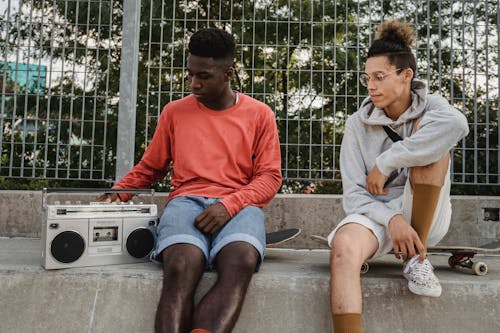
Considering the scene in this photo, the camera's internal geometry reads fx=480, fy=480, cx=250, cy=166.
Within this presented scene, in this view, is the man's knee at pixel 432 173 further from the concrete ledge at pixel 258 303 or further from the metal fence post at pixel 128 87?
the metal fence post at pixel 128 87

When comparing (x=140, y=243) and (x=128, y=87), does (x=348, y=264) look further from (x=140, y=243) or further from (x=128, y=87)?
(x=128, y=87)

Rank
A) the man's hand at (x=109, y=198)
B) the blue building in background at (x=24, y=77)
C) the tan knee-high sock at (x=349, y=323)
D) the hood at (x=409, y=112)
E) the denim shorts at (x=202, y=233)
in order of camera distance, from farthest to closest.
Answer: the blue building in background at (x=24, y=77) → the man's hand at (x=109, y=198) → the hood at (x=409, y=112) → the denim shorts at (x=202, y=233) → the tan knee-high sock at (x=349, y=323)

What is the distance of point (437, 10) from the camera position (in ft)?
12.4

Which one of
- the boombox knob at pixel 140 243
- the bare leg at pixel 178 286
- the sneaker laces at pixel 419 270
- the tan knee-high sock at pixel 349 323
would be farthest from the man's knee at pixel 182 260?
the sneaker laces at pixel 419 270

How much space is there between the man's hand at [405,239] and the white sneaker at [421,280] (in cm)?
3

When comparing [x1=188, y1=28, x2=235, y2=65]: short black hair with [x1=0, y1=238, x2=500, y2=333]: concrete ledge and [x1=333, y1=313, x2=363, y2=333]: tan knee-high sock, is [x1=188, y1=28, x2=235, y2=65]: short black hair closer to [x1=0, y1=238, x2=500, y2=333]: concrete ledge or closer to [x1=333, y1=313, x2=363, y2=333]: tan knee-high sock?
[x1=0, y1=238, x2=500, y2=333]: concrete ledge

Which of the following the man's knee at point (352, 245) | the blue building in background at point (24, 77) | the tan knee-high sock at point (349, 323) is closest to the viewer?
the tan knee-high sock at point (349, 323)

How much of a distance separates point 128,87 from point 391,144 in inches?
89.1

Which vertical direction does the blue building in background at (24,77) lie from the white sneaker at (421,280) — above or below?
above

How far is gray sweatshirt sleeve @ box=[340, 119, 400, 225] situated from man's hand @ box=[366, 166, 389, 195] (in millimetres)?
40

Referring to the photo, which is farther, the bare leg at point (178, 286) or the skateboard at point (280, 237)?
the skateboard at point (280, 237)

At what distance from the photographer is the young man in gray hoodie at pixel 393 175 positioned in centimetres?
189

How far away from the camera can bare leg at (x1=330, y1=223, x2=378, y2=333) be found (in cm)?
176

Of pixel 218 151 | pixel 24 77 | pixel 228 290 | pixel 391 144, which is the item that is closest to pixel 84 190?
pixel 218 151
